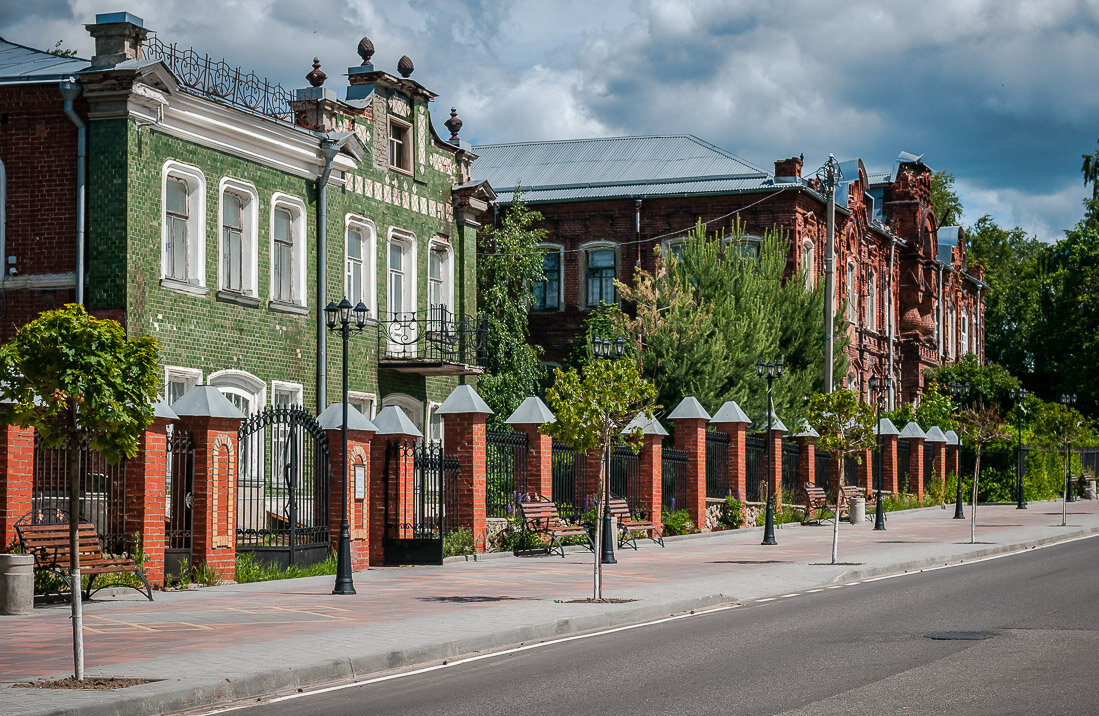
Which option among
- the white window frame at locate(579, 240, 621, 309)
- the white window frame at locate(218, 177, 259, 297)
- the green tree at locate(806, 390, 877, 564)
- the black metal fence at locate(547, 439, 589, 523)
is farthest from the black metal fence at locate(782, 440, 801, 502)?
the white window frame at locate(218, 177, 259, 297)

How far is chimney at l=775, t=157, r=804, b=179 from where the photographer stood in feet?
158

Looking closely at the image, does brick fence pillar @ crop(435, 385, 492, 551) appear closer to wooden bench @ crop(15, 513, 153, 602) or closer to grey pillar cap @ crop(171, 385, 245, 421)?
grey pillar cap @ crop(171, 385, 245, 421)

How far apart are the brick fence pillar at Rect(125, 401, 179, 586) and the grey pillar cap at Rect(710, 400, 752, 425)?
18.6 metres

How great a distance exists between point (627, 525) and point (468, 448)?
171 inches

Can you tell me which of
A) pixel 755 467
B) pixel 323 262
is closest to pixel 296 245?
pixel 323 262

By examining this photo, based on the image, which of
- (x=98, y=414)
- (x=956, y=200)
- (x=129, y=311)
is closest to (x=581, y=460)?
(x=129, y=311)

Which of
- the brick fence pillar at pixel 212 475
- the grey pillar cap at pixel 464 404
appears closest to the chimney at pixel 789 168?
the grey pillar cap at pixel 464 404

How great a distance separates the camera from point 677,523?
107 feet

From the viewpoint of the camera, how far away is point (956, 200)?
8556 centimetres

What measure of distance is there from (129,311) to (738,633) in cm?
1456

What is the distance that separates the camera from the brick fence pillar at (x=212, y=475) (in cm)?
2036

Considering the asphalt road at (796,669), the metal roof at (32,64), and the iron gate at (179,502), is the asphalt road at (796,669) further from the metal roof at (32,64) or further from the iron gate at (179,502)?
the metal roof at (32,64)

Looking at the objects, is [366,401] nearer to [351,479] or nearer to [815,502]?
[351,479]

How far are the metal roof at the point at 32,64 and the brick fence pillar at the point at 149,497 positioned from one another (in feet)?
30.8
